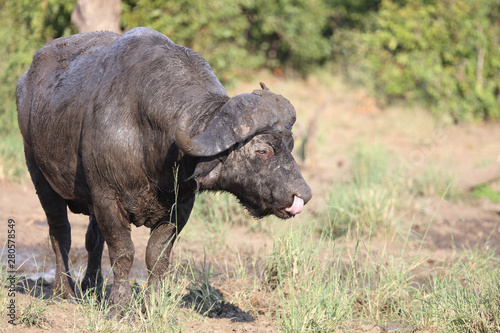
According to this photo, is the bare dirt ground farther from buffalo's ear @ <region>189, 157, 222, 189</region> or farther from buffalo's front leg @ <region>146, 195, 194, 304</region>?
buffalo's ear @ <region>189, 157, 222, 189</region>

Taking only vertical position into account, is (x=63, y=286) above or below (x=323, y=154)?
above

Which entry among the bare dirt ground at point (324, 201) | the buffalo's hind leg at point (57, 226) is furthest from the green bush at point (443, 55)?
the buffalo's hind leg at point (57, 226)

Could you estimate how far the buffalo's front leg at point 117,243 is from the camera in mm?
4375

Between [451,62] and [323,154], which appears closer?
[323,154]

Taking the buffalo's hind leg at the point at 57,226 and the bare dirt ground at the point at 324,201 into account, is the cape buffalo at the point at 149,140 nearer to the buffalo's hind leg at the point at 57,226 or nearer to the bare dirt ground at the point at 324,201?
the buffalo's hind leg at the point at 57,226

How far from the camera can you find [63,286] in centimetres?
518

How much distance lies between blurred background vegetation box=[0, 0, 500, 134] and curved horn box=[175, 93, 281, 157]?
24.8ft

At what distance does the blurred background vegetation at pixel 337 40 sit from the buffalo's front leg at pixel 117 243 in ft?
22.3

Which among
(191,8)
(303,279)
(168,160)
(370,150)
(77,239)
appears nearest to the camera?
(168,160)

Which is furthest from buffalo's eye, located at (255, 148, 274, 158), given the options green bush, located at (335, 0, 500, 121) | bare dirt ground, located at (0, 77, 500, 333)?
green bush, located at (335, 0, 500, 121)

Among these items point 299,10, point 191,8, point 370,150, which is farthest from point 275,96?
point 299,10

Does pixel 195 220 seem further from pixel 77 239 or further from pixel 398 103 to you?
pixel 398 103

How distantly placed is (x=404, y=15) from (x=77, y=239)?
37.2 feet

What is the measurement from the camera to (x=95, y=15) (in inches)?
391
